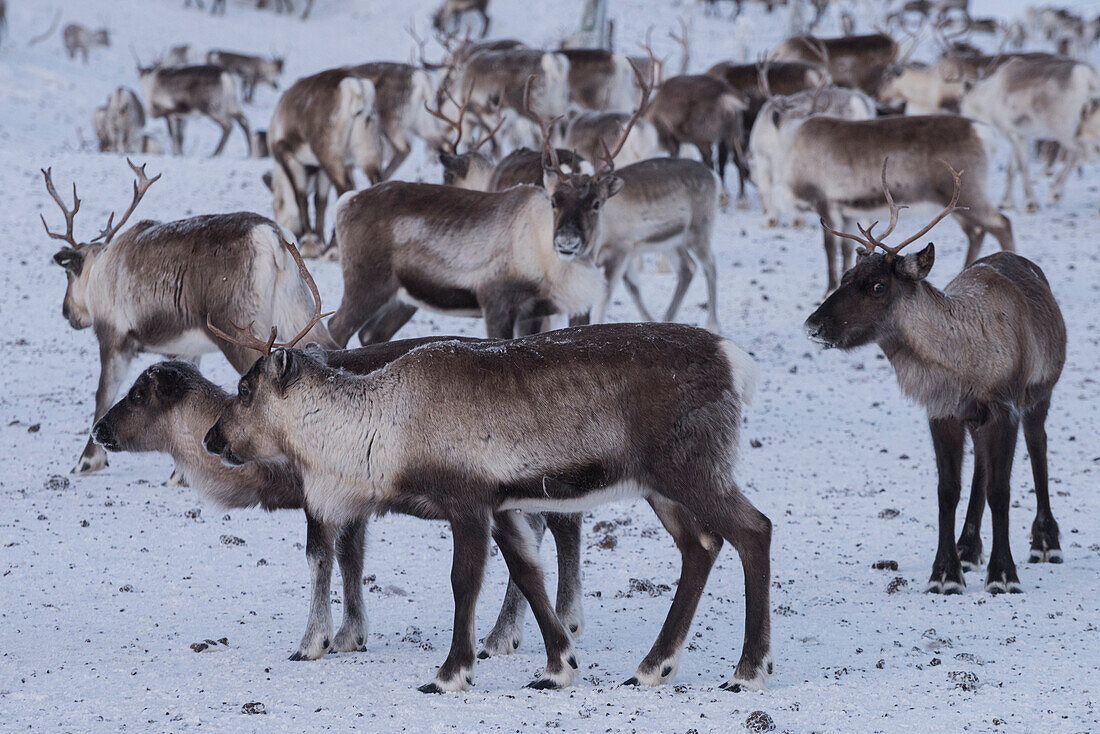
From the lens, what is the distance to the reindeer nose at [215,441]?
390 centimetres

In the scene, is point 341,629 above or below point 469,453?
below

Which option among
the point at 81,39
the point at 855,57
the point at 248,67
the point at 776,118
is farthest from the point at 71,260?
the point at 81,39

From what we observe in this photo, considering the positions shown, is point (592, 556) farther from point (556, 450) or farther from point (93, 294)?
point (93, 294)

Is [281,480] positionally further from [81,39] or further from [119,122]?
[81,39]

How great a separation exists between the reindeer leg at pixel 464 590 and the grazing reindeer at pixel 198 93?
1355cm

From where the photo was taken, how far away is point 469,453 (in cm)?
355

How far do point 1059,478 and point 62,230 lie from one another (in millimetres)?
8371

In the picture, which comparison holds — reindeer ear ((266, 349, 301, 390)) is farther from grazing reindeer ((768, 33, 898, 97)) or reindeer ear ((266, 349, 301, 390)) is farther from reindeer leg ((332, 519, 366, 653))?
grazing reindeer ((768, 33, 898, 97))

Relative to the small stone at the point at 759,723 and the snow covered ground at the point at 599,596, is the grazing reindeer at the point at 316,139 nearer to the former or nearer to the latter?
the snow covered ground at the point at 599,596

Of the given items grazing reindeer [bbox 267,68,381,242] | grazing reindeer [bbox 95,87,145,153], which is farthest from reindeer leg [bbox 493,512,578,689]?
grazing reindeer [bbox 95,87,145,153]

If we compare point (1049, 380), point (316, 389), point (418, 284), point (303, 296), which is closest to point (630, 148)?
point (418, 284)

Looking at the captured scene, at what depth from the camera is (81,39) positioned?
25.0 m

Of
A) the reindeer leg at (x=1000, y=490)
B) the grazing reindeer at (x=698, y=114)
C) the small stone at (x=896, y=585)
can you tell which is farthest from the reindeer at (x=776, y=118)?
the small stone at (x=896, y=585)

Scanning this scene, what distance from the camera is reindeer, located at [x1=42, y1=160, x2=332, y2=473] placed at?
Answer: 5.70 metres
